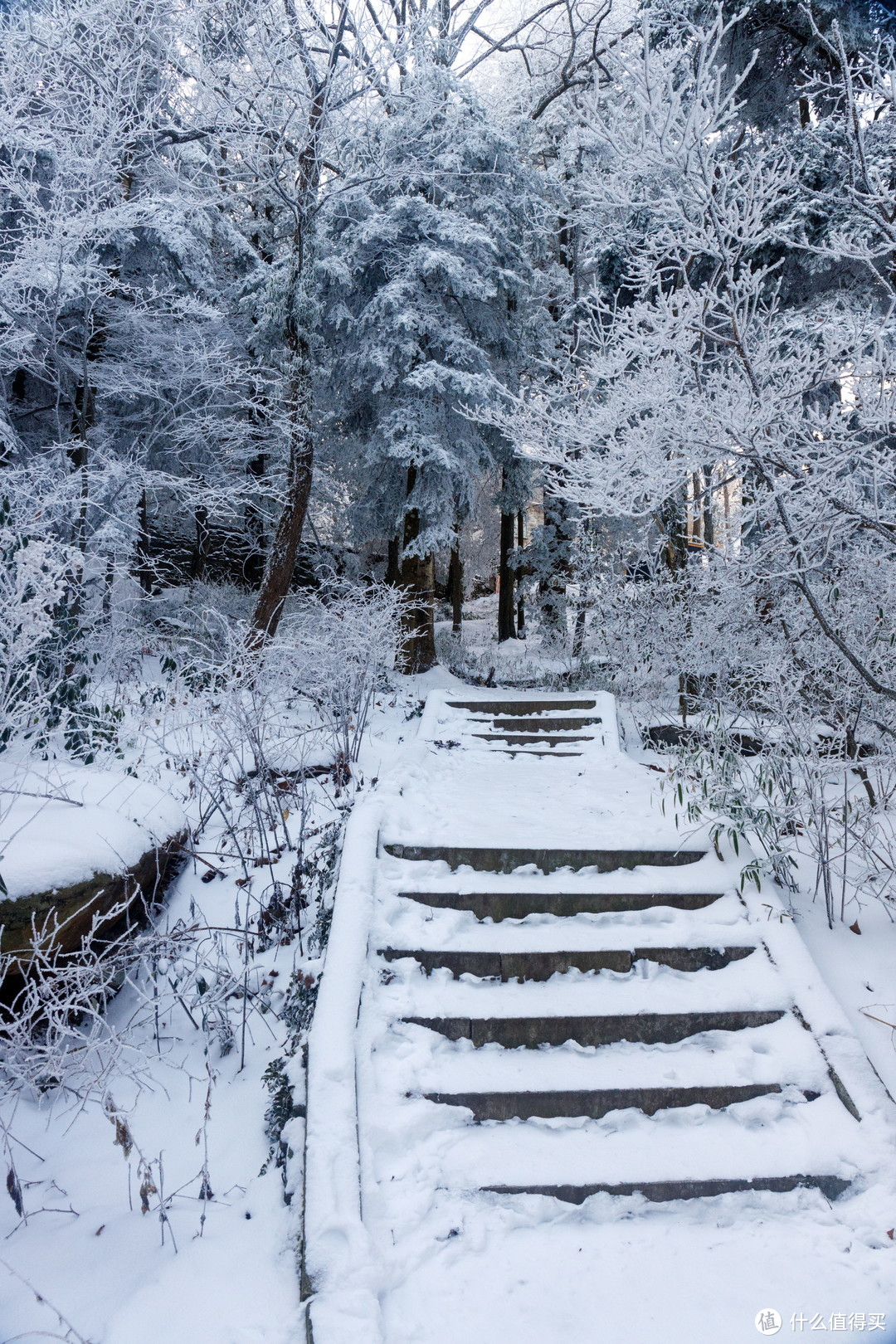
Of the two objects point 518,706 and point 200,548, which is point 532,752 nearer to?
point 518,706

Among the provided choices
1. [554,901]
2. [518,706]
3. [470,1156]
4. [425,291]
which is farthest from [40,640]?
[425,291]

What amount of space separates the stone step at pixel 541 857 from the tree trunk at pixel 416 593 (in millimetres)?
6332

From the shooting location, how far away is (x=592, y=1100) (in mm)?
2760

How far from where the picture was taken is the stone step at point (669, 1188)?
8.03ft

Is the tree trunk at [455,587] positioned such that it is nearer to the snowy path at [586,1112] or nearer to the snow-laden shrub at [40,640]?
the snow-laden shrub at [40,640]

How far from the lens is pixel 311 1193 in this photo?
2236 millimetres

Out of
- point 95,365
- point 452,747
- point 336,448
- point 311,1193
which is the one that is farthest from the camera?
point 336,448

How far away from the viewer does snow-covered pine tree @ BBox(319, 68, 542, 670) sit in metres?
9.39

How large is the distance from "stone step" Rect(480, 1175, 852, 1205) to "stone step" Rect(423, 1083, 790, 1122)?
30cm

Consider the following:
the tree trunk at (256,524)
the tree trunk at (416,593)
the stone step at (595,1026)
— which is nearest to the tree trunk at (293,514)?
the tree trunk at (416,593)

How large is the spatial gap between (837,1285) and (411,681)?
8.49 meters

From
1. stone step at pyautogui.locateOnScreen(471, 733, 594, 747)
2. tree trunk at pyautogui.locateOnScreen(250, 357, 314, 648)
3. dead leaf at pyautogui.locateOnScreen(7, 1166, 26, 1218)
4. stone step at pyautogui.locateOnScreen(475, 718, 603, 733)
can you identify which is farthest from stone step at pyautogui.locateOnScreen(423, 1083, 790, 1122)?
tree trunk at pyautogui.locateOnScreen(250, 357, 314, 648)

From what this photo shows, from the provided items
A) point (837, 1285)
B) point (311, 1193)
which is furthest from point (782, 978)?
point (311, 1193)

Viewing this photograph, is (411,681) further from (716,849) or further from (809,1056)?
(809,1056)
